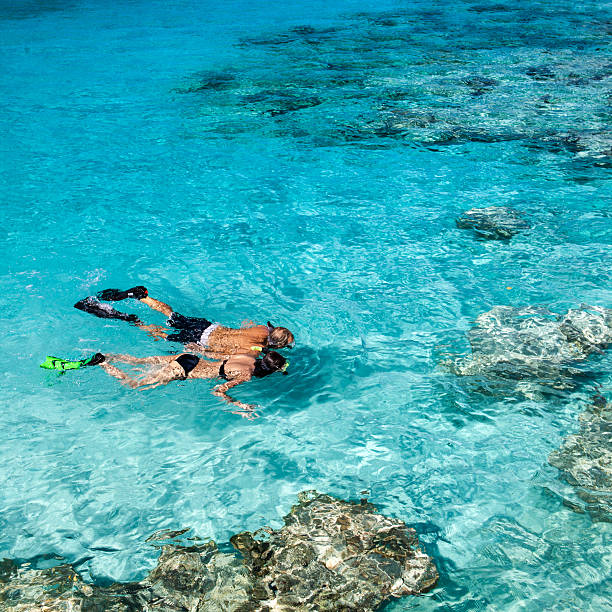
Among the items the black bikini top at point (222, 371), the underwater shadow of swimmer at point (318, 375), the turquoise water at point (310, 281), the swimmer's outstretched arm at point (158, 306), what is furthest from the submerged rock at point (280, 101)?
the black bikini top at point (222, 371)

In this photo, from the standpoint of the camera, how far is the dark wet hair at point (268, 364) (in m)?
5.53

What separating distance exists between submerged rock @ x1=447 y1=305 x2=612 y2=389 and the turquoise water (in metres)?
0.23

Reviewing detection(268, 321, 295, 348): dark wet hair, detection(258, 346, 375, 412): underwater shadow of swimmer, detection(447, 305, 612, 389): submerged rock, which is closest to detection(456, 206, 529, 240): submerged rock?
detection(447, 305, 612, 389): submerged rock

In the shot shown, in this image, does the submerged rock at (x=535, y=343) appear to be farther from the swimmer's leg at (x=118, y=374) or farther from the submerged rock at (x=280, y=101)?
the submerged rock at (x=280, y=101)

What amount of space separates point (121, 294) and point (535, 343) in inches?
176

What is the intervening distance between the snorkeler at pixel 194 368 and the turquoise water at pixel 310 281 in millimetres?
122

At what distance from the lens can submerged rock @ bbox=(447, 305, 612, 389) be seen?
5.79 meters

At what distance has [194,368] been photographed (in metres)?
5.66

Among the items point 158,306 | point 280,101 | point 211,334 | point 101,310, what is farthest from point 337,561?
point 280,101

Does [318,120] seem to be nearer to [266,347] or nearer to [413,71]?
[413,71]

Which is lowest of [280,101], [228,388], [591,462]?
[591,462]

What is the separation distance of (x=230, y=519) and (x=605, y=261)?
591 cm

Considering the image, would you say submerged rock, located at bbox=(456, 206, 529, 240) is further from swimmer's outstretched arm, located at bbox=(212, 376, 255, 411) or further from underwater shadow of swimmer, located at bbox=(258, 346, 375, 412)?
swimmer's outstretched arm, located at bbox=(212, 376, 255, 411)

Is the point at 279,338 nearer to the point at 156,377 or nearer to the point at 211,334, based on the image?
the point at 211,334
